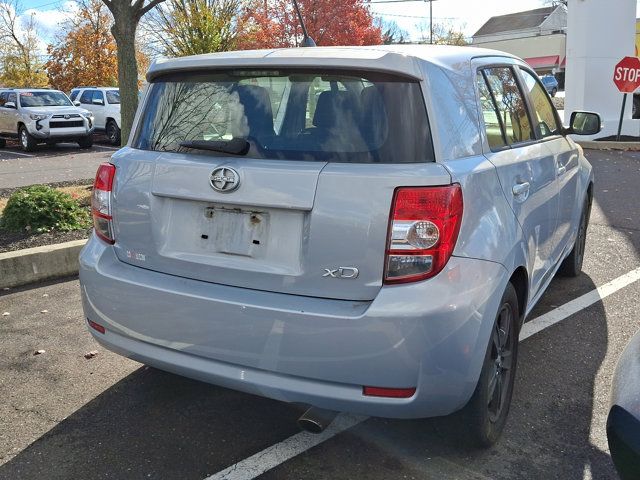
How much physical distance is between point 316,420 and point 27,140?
18.0m

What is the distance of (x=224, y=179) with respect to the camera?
2.70 metres

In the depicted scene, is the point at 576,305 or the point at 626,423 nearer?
the point at 626,423

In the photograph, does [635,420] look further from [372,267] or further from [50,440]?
[50,440]

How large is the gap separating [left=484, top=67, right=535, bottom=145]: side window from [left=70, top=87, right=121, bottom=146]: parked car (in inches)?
719

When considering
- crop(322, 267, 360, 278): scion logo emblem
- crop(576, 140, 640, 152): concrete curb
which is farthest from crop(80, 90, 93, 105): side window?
crop(322, 267, 360, 278): scion logo emblem

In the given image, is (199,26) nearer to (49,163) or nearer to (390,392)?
(49,163)

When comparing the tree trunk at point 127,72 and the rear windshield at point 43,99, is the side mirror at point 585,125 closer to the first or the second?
the tree trunk at point 127,72

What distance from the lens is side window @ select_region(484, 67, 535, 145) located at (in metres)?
3.48

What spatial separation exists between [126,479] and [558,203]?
297 centimetres

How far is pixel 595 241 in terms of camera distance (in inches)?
274

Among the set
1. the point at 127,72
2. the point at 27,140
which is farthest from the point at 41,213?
the point at 27,140

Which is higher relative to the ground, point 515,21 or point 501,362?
point 515,21

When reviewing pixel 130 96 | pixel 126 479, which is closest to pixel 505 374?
pixel 126 479

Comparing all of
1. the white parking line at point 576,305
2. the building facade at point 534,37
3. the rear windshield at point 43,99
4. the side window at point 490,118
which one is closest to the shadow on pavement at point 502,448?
the white parking line at point 576,305
